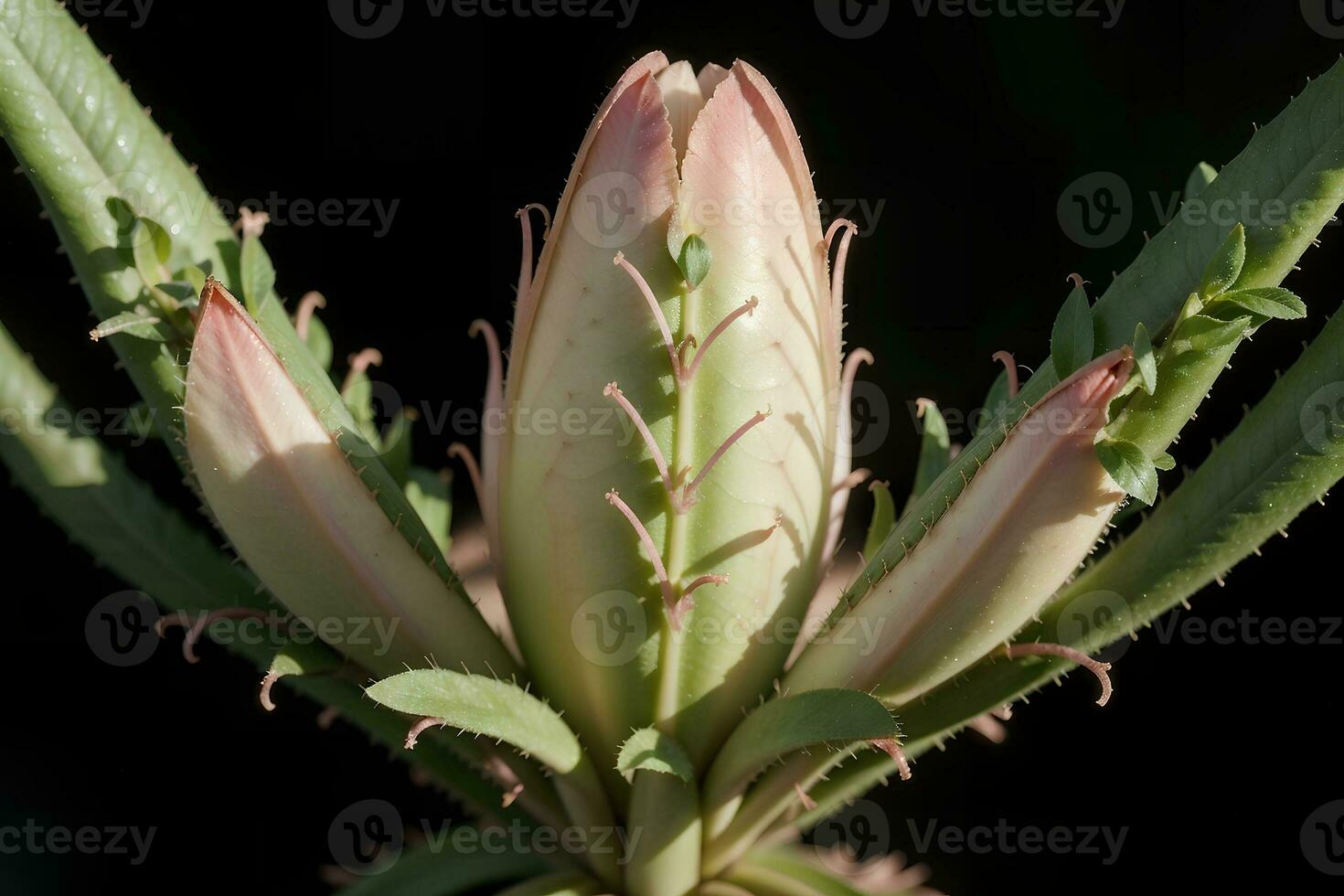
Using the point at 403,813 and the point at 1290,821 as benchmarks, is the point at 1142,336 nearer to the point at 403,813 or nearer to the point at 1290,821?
the point at 1290,821

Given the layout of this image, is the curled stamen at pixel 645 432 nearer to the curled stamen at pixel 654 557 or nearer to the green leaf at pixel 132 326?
the curled stamen at pixel 654 557

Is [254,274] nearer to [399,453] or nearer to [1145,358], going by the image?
[399,453]

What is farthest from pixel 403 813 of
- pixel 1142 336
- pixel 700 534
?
pixel 1142 336

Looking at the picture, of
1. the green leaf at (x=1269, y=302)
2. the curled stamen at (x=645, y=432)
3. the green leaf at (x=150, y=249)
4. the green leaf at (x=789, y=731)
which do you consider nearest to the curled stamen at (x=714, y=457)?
the curled stamen at (x=645, y=432)

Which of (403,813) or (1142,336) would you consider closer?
(1142,336)

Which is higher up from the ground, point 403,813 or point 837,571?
point 837,571

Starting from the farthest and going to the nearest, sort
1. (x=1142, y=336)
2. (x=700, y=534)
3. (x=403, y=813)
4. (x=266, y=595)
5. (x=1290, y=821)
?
(x=403, y=813), (x=1290, y=821), (x=266, y=595), (x=700, y=534), (x=1142, y=336)

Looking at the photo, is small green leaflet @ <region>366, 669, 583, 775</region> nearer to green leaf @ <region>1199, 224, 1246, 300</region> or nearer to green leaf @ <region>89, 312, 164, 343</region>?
green leaf @ <region>89, 312, 164, 343</region>
